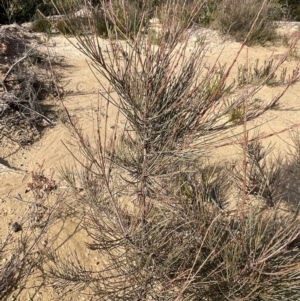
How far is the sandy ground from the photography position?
3365 mm

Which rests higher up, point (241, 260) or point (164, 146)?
point (164, 146)

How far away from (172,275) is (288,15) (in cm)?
862


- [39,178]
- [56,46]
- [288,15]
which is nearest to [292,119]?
[39,178]

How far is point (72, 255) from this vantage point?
2863 mm

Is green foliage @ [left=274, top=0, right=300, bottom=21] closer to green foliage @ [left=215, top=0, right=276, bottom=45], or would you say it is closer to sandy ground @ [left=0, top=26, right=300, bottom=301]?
green foliage @ [left=215, top=0, right=276, bottom=45]

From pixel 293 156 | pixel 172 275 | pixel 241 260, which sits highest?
pixel 241 260

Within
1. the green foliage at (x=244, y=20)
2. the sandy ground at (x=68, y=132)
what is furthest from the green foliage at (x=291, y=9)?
the sandy ground at (x=68, y=132)

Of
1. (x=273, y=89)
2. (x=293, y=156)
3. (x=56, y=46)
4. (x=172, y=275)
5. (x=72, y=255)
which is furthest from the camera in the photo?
(x=56, y=46)

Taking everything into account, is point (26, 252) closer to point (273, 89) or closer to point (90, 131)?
point (90, 131)

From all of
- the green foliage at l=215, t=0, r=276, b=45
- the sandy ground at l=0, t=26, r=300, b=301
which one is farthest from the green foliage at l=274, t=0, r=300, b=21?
the sandy ground at l=0, t=26, r=300, b=301

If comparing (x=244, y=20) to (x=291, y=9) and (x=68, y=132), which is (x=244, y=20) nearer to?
(x=291, y=9)

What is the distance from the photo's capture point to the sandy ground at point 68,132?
132 inches

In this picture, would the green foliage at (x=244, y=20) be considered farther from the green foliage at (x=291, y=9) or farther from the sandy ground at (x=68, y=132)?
the green foliage at (x=291, y=9)

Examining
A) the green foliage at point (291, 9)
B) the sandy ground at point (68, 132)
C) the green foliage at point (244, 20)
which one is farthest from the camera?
the green foliage at point (291, 9)
